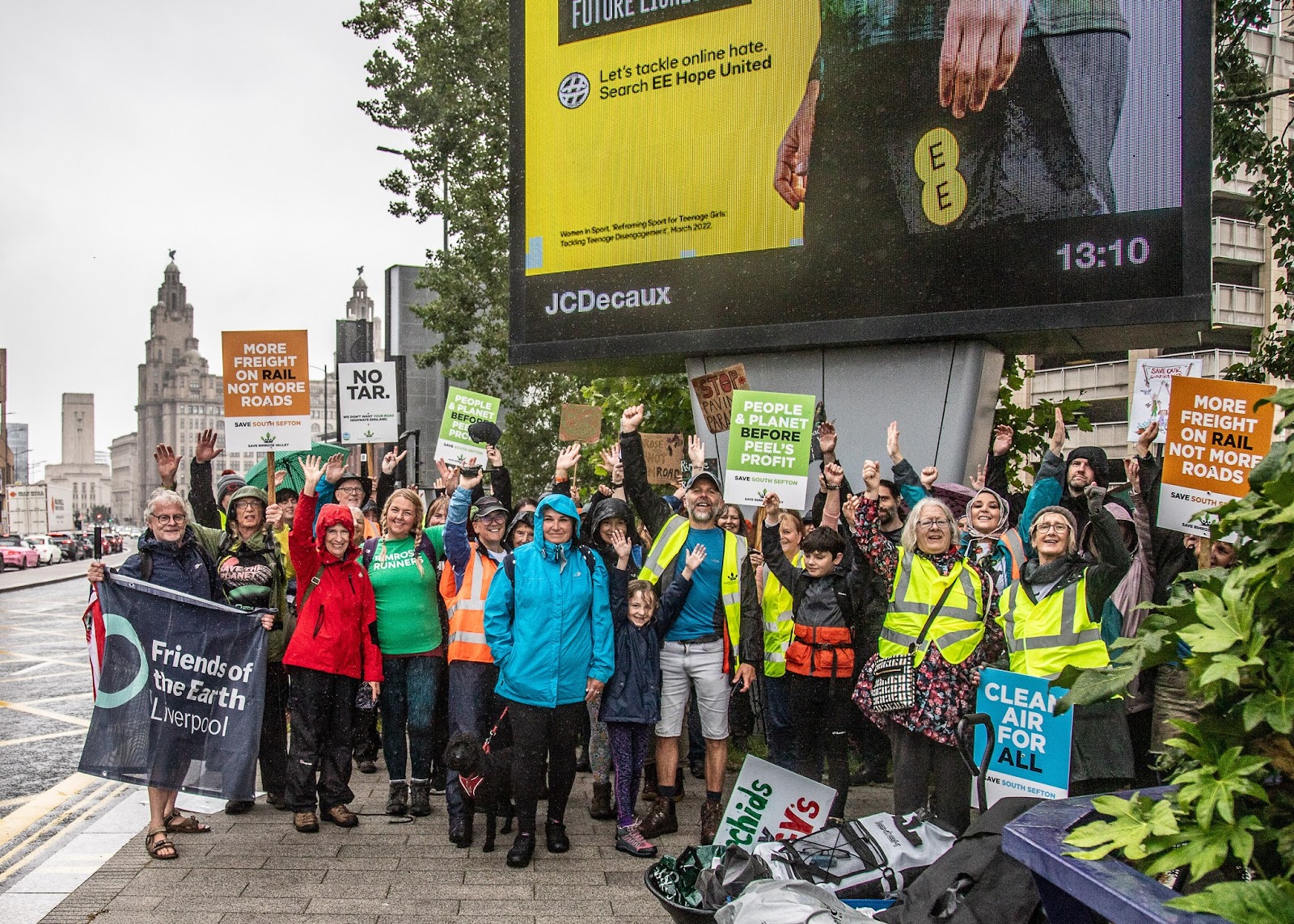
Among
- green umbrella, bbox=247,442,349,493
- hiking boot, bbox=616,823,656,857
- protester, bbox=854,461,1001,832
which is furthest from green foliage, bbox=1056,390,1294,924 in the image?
green umbrella, bbox=247,442,349,493

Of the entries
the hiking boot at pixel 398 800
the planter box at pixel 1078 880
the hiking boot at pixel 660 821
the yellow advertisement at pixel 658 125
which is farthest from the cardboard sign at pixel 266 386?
the planter box at pixel 1078 880

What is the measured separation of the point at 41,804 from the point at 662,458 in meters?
5.69

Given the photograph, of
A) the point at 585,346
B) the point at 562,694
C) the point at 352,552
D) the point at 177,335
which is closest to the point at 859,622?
the point at 562,694

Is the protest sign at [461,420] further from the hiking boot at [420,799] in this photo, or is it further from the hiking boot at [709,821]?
the hiking boot at [709,821]

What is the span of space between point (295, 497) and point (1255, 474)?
8325 mm

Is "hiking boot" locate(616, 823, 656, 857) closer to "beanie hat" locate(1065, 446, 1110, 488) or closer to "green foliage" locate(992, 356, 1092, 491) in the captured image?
"beanie hat" locate(1065, 446, 1110, 488)

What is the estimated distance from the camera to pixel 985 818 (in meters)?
3.81

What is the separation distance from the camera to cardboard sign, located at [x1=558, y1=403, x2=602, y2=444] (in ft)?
34.5

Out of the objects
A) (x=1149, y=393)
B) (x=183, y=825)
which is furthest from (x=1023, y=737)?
(x=1149, y=393)

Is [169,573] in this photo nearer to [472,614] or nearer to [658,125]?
[472,614]

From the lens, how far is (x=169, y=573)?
686 cm

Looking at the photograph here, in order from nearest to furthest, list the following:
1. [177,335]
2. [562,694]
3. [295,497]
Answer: [562,694]
[295,497]
[177,335]

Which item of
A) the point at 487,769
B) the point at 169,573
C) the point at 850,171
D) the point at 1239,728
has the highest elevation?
the point at 850,171

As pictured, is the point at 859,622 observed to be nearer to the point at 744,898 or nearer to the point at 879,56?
the point at 744,898
